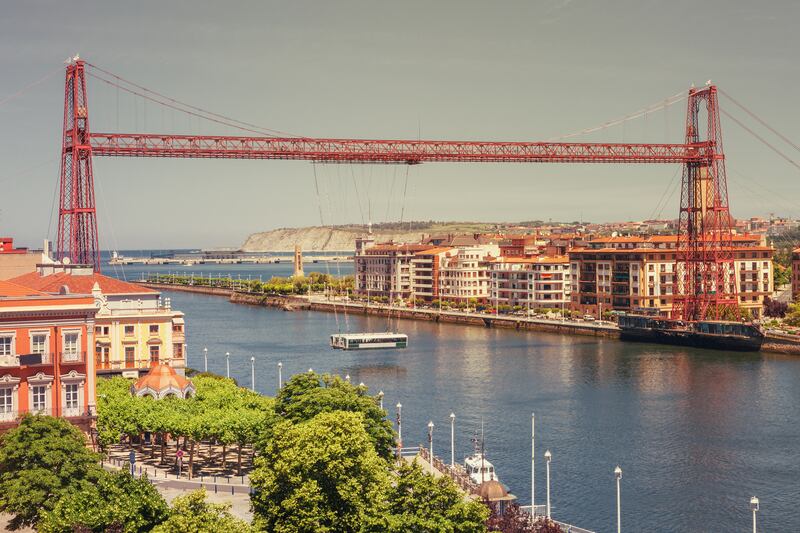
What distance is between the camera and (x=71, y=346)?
2545 cm

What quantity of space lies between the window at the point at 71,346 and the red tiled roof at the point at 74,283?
401 inches

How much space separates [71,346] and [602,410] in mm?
21770

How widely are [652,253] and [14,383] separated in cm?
5864

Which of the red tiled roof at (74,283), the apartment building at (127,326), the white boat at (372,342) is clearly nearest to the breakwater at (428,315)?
the white boat at (372,342)

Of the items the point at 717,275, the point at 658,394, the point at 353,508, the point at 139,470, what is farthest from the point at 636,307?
the point at 353,508

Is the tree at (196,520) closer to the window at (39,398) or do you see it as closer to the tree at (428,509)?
the tree at (428,509)

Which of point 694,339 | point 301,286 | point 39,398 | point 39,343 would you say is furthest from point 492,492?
point 301,286

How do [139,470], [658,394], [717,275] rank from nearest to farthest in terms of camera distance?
[139,470]
[658,394]
[717,275]

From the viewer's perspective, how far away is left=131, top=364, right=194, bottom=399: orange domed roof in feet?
103

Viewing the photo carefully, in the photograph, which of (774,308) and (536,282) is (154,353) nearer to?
(536,282)

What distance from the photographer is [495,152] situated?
73.7 meters

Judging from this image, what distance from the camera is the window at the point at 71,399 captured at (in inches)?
1000

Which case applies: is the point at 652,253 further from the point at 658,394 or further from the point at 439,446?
the point at 439,446

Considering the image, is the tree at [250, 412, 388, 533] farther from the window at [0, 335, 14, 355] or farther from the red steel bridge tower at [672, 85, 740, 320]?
the red steel bridge tower at [672, 85, 740, 320]
